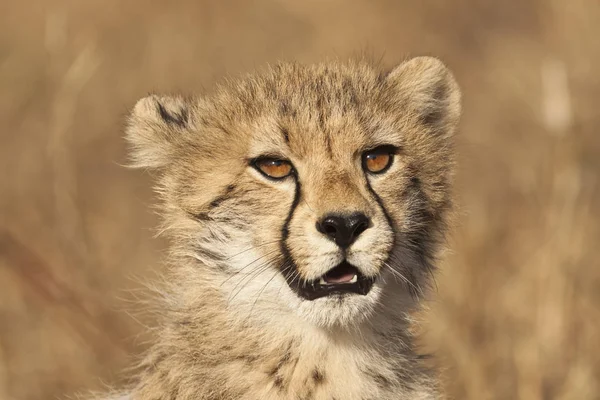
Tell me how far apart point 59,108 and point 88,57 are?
273 millimetres

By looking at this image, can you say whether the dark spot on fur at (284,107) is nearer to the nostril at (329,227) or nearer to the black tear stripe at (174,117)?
A: the black tear stripe at (174,117)

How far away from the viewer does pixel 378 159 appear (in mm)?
3590

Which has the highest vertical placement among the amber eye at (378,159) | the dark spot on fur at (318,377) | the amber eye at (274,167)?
the amber eye at (378,159)

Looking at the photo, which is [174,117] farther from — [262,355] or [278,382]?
[278,382]

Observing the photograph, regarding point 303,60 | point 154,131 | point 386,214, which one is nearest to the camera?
point 386,214

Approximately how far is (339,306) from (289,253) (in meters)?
0.23

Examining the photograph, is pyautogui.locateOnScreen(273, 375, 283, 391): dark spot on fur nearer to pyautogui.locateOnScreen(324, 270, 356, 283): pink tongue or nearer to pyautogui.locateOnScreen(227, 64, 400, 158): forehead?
pyautogui.locateOnScreen(324, 270, 356, 283): pink tongue

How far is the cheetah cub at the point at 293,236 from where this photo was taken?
11.0ft

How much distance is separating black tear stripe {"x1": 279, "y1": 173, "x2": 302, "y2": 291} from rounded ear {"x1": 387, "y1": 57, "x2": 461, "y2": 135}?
30.4 inches

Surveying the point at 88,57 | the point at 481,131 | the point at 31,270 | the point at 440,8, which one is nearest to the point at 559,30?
the point at 481,131

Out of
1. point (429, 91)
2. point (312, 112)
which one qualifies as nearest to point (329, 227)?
point (312, 112)

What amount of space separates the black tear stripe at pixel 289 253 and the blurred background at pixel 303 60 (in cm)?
86

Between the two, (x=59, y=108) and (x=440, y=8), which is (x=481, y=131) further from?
(x=59, y=108)

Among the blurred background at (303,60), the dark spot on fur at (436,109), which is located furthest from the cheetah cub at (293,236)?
the blurred background at (303,60)
